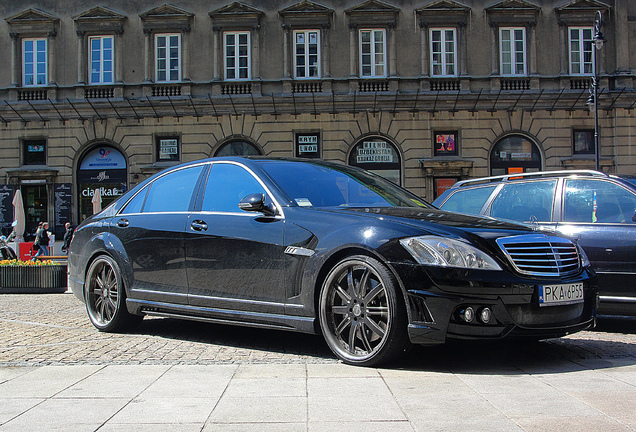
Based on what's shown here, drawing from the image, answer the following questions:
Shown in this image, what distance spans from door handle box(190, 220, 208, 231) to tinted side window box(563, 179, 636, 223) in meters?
3.84

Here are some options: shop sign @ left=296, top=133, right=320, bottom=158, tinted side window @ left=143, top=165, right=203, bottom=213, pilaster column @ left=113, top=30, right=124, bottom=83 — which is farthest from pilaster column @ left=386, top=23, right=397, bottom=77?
tinted side window @ left=143, top=165, right=203, bottom=213

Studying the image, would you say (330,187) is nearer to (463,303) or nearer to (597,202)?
(463,303)

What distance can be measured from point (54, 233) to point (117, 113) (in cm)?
592

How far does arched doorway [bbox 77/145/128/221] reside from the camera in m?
28.2

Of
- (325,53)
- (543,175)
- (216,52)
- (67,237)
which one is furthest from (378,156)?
(543,175)

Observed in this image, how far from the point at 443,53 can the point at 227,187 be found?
2391cm

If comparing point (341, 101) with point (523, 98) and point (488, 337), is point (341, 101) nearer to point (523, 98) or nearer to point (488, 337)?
point (523, 98)

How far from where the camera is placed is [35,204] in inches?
1125

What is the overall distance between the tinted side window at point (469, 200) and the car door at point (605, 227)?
1012mm

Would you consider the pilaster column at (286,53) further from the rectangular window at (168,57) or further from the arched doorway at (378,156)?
the rectangular window at (168,57)

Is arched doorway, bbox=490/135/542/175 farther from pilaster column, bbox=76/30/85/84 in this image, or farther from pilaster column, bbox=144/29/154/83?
pilaster column, bbox=76/30/85/84

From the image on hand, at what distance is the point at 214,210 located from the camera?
5.58m

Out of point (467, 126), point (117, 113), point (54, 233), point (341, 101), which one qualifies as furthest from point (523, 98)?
point (54, 233)

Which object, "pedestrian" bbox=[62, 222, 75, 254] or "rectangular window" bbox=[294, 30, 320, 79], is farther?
"rectangular window" bbox=[294, 30, 320, 79]
